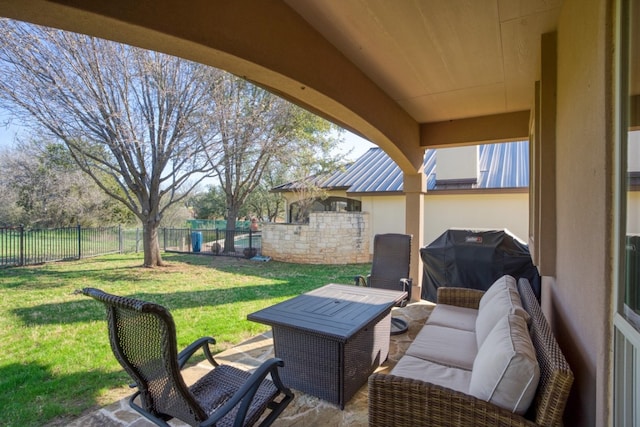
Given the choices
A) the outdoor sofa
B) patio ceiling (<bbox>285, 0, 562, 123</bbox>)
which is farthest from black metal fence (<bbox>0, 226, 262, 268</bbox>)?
the outdoor sofa

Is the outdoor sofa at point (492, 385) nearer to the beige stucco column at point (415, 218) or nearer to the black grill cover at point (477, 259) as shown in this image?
the black grill cover at point (477, 259)

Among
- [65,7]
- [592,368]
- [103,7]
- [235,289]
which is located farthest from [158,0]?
[235,289]

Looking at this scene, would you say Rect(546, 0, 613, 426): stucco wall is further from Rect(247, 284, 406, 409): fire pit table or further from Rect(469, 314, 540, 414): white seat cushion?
Rect(247, 284, 406, 409): fire pit table

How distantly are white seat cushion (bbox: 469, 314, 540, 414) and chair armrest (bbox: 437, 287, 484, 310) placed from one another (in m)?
2.16

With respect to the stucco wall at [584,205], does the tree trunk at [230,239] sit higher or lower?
lower

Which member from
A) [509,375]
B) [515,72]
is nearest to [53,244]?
[515,72]

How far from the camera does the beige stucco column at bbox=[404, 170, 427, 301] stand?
5777mm

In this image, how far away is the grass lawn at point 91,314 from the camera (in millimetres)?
2939

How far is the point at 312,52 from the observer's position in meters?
2.58

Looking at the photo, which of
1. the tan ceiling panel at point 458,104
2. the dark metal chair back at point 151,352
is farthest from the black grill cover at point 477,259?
the dark metal chair back at point 151,352

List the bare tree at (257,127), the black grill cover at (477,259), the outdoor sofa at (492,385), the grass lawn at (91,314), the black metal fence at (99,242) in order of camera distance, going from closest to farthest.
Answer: the outdoor sofa at (492,385)
the grass lawn at (91,314)
the black grill cover at (477,259)
the bare tree at (257,127)
the black metal fence at (99,242)

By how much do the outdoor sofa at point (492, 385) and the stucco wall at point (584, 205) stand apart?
0.17 metres

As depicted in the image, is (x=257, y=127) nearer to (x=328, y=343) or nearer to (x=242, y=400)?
(x=328, y=343)

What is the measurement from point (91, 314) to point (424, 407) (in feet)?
18.1
